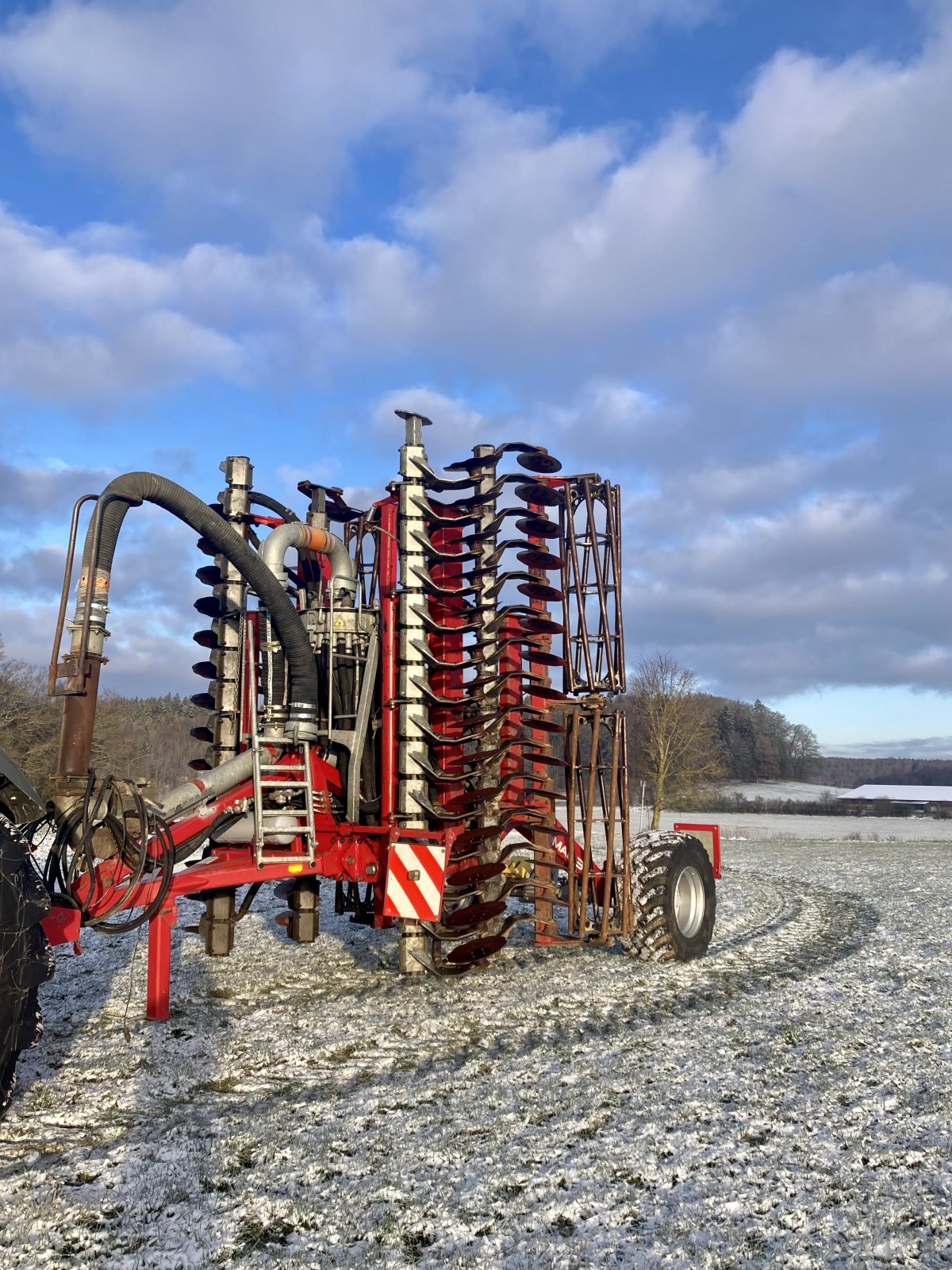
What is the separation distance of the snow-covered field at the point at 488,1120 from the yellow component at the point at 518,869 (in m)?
0.71

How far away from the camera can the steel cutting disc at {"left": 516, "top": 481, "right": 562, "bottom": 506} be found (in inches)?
309

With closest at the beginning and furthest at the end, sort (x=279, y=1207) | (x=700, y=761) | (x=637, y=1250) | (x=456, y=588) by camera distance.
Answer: (x=637, y=1250), (x=279, y=1207), (x=456, y=588), (x=700, y=761)

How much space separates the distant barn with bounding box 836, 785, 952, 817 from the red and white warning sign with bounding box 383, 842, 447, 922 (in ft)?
195

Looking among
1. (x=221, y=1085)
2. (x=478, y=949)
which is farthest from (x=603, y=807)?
(x=221, y=1085)

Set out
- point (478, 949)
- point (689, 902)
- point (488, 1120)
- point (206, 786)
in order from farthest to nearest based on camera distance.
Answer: point (689, 902) → point (478, 949) → point (206, 786) → point (488, 1120)

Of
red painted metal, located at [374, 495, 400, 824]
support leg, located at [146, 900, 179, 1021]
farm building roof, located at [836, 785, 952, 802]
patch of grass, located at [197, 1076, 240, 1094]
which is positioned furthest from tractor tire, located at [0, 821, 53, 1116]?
farm building roof, located at [836, 785, 952, 802]

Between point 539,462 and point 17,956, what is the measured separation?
5.39 metres

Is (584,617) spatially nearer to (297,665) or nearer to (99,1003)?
(297,665)

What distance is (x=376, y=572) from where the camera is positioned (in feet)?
27.5

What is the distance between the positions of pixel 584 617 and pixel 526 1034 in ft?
11.3

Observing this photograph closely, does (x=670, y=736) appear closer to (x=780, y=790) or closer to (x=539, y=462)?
(x=539, y=462)

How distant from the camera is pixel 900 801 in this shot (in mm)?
76000

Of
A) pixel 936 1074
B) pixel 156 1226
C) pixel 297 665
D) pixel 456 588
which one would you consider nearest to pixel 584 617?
pixel 456 588

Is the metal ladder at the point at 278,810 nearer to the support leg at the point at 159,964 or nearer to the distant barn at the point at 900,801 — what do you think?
the support leg at the point at 159,964
